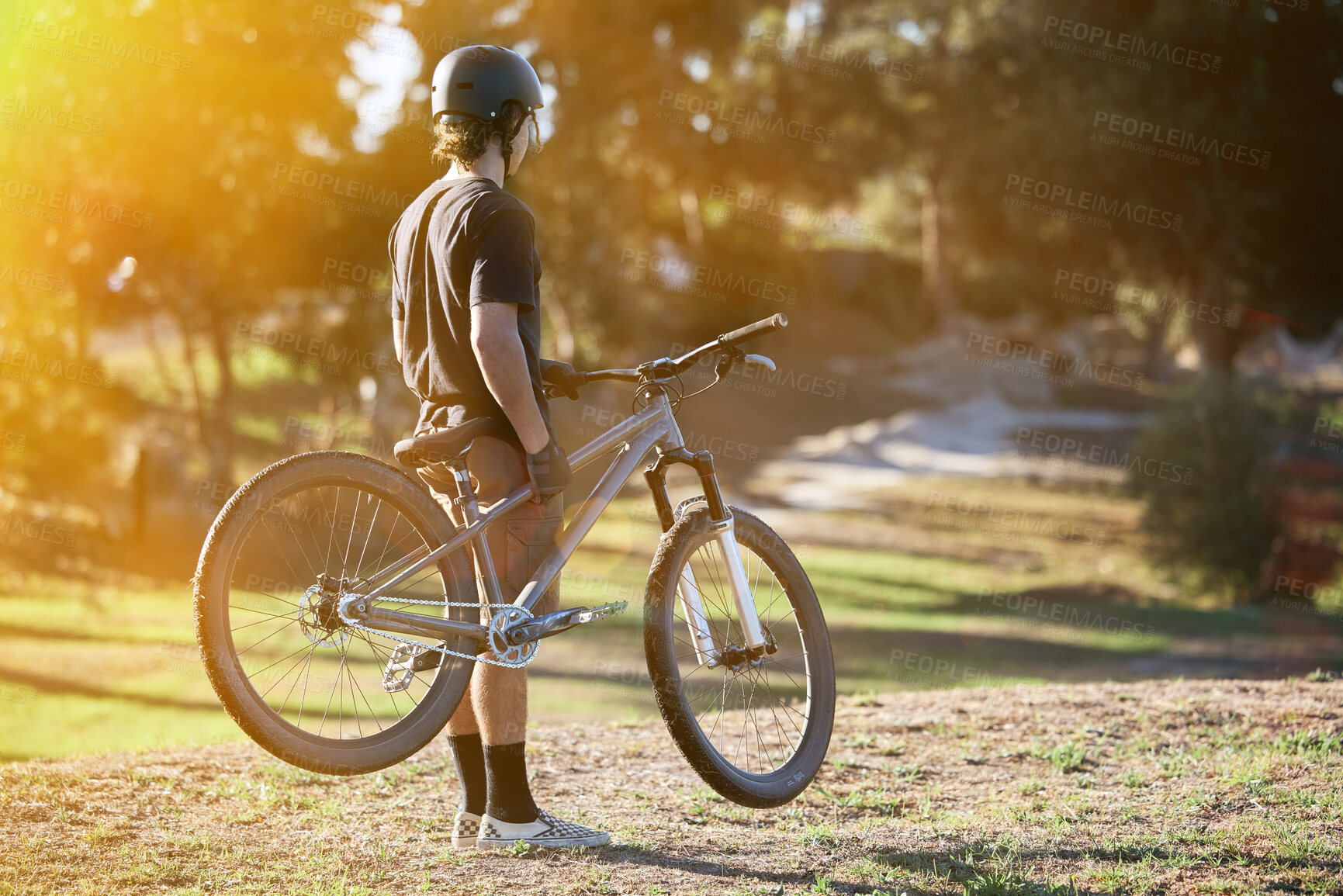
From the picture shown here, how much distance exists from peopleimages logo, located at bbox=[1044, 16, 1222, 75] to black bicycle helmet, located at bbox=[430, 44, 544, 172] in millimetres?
13384

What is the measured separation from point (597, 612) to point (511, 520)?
1.25ft

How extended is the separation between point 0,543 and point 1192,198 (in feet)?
49.9

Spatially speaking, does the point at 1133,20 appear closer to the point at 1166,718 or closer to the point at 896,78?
the point at 896,78

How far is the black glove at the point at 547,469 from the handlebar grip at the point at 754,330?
0.62 meters

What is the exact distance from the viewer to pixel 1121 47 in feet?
50.0

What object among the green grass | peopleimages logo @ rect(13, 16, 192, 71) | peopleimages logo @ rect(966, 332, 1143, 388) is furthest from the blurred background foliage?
peopleimages logo @ rect(966, 332, 1143, 388)

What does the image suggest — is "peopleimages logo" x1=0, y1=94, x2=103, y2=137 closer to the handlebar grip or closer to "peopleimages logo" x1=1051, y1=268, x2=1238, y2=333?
the handlebar grip

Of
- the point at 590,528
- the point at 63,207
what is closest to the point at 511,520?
the point at 590,528

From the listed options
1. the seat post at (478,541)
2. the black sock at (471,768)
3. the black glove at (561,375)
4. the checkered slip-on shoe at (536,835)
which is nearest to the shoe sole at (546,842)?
the checkered slip-on shoe at (536,835)

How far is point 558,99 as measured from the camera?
A: 20125 millimetres

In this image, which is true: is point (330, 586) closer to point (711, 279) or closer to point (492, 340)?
point (492, 340)

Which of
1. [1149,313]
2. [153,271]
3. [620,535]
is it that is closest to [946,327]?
[1149,313]

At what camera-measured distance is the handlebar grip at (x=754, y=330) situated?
3.56m

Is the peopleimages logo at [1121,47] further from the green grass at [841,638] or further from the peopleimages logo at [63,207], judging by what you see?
the peopleimages logo at [63,207]
